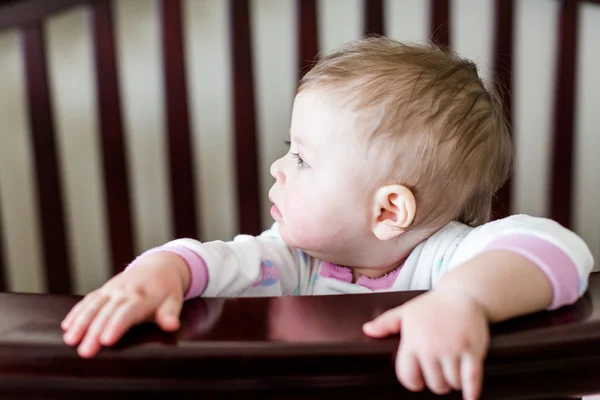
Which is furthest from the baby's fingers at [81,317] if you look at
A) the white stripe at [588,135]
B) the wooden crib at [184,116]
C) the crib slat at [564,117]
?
the white stripe at [588,135]

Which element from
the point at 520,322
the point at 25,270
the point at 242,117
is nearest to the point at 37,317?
the point at 520,322

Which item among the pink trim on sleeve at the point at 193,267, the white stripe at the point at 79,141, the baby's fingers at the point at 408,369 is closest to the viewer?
the baby's fingers at the point at 408,369

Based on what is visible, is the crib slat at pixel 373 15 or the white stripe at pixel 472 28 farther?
the white stripe at pixel 472 28

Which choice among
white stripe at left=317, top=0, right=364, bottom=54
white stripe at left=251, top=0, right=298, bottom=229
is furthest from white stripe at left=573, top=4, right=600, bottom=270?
white stripe at left=251, top=0, right=298, bottom=229

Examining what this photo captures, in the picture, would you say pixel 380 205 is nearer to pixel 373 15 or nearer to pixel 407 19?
pixel 373 15

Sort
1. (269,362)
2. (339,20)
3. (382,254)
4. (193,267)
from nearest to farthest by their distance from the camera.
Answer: (269,362) → (193,267) → (382,254) → (339,20)

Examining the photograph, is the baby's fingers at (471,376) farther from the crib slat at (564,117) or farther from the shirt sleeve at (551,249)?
the crib slat at (564,117)

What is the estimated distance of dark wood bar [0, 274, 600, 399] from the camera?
1.16 feet

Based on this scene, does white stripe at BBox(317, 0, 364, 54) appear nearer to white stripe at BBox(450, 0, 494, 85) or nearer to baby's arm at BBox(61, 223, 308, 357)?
white stripe at BBox(450, 0, 494, 85)

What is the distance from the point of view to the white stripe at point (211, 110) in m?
1.20

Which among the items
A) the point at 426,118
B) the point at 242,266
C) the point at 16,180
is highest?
the point at 426,118

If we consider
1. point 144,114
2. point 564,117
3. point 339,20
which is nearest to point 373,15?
point 339,20

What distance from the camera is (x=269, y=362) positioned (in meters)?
0.35

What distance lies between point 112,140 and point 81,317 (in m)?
0.71
